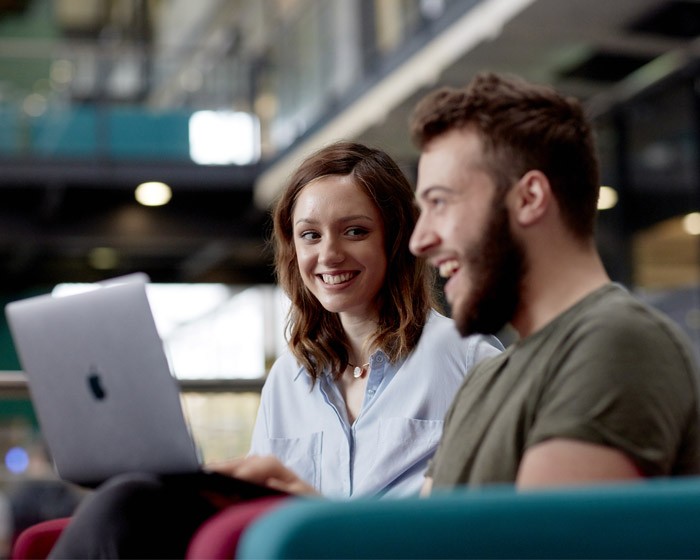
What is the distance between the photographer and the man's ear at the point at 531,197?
1.32 metres

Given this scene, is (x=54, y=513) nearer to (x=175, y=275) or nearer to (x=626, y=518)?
(x=175, y=275)

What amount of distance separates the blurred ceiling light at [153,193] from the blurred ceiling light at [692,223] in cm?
524

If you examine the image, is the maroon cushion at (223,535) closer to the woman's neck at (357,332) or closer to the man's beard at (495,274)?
the man's beard at (495,274)

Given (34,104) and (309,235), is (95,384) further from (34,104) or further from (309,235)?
(34,104)

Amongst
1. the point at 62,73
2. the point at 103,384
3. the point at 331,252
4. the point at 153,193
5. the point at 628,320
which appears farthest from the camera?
the point at 153,193

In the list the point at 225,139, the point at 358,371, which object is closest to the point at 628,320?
the point at 358,371

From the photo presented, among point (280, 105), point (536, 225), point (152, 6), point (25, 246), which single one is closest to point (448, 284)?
point (536, 225)

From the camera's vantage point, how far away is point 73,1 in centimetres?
1748

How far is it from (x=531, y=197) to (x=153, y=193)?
31.0 ft

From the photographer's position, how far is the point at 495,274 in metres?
1.34

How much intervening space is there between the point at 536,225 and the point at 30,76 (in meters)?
9.18

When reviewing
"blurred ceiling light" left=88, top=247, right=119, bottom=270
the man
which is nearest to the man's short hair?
the man

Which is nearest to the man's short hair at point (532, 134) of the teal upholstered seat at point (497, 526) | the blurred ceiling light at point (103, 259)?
the teal upholstered seat at point (497, 526)

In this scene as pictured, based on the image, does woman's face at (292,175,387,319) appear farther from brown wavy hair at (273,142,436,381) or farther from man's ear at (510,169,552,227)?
man's ear at (510,169,552,227)
